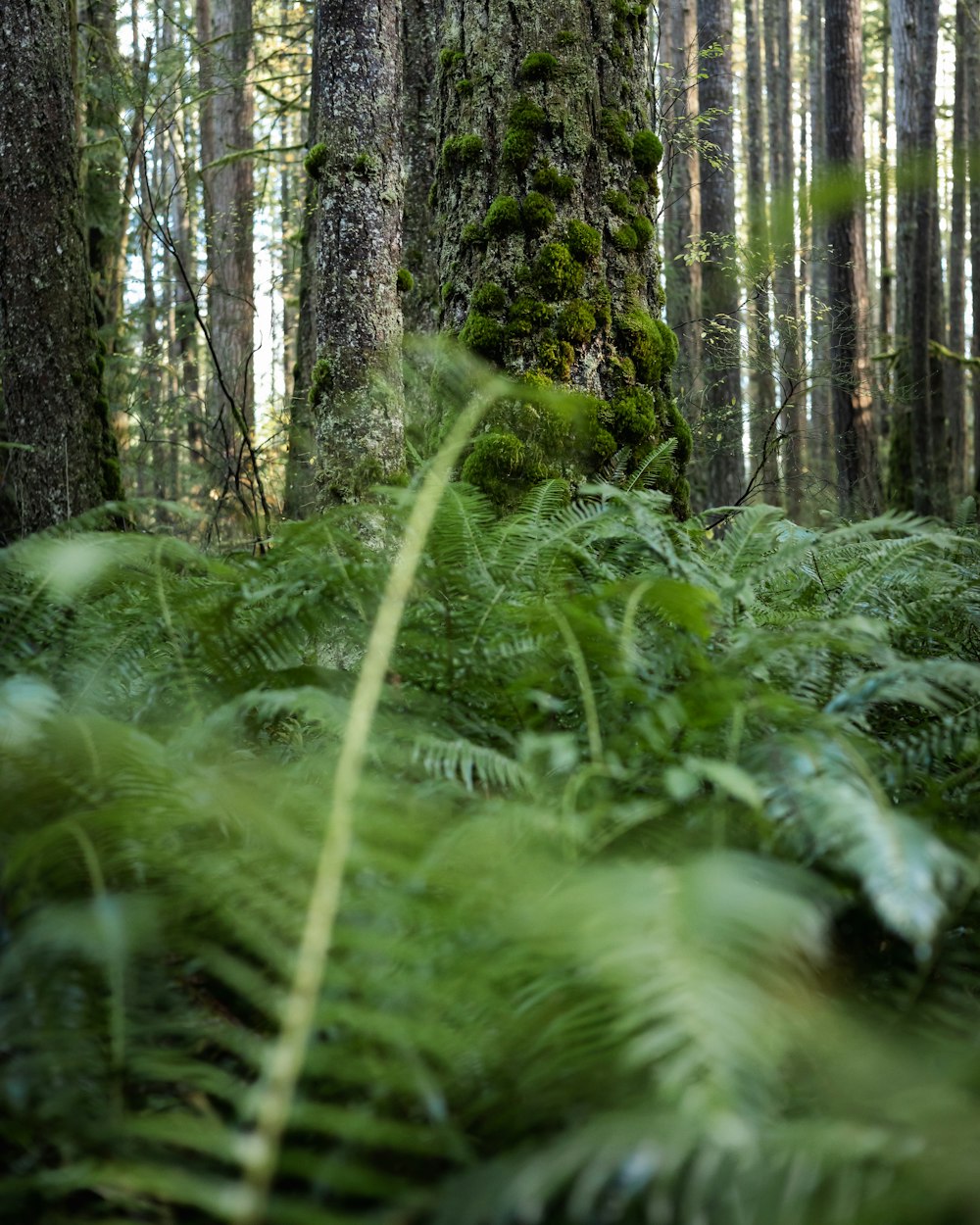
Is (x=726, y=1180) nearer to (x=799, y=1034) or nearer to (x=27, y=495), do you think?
(x=799, y=1034)

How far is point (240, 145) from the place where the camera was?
13.4 m

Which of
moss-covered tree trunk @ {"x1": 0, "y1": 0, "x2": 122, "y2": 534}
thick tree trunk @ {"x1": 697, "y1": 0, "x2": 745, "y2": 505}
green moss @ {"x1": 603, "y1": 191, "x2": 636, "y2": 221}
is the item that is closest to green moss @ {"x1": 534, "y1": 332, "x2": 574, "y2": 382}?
green moss @ {"x1": 603, "y1": 191, "x2": 636, "y2": 221}

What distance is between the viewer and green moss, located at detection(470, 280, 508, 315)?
10.2ft

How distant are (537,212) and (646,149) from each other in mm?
498

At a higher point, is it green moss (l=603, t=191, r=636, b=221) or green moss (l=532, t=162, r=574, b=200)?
green moss (l=532, t=162, r=574, b=200)

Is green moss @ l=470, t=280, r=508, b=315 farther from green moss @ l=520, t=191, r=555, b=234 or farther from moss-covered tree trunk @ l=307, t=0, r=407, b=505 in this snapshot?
moss-covered tree trunk @ l=307, t=0, r=407, b=505

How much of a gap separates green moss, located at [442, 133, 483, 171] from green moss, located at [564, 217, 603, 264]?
432 mm

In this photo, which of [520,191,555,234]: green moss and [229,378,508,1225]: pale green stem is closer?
[229,378,508,1225]: pale green stem

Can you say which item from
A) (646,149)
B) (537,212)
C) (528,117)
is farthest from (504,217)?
(646,149)

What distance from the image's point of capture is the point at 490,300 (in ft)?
10.3

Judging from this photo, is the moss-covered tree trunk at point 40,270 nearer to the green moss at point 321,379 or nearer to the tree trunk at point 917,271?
the green moss at point 321,379

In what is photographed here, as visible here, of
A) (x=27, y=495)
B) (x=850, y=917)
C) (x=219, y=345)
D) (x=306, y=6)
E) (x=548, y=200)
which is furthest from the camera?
(x=219, y=345)

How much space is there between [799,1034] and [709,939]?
0.65 ft

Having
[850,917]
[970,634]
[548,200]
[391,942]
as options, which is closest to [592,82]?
[548,200]
